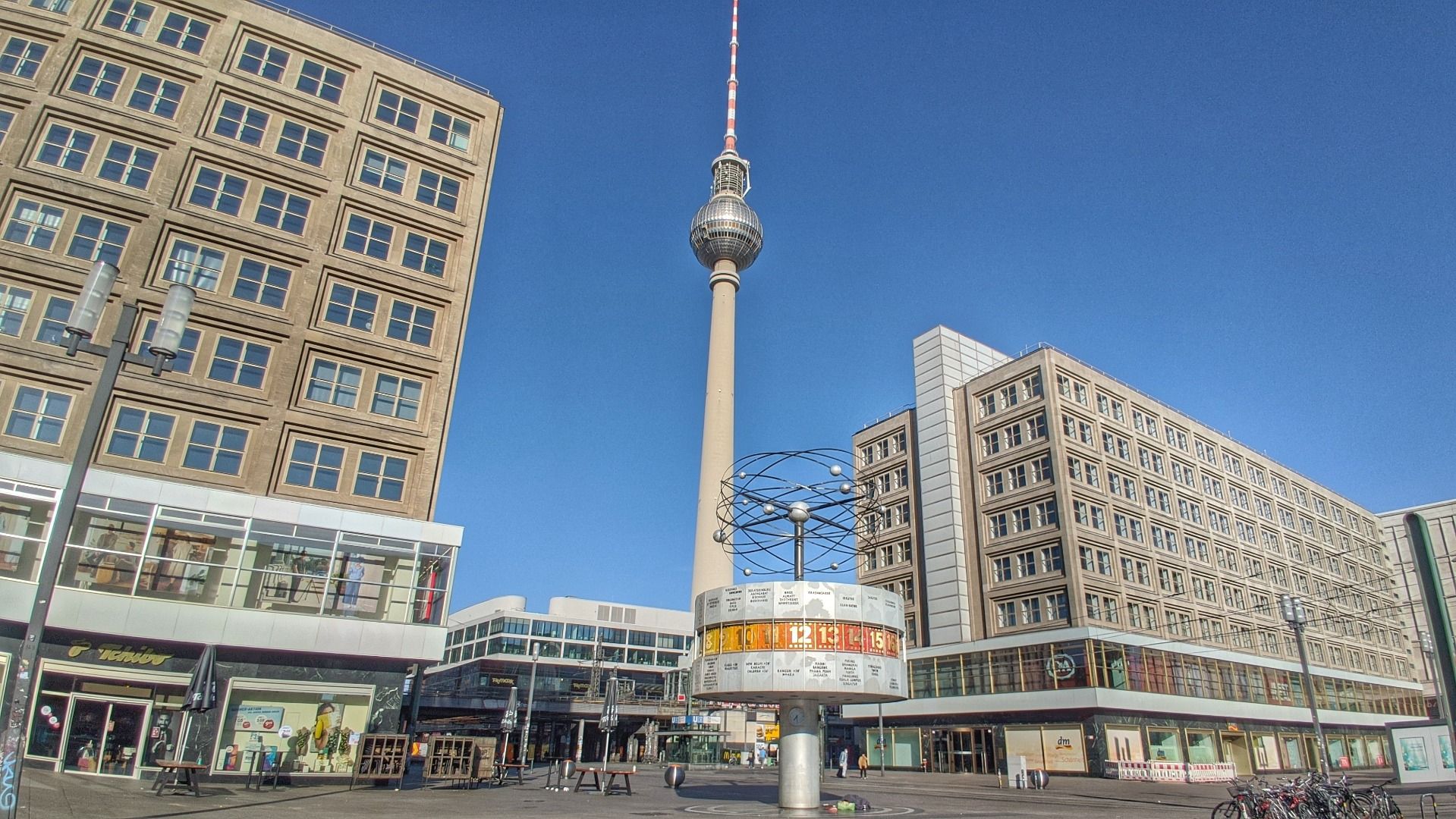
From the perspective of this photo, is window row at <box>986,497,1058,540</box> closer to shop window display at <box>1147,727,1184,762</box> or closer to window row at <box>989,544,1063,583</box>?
window row at <box>989,544,1063,583</box>

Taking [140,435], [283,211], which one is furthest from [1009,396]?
[140,435]

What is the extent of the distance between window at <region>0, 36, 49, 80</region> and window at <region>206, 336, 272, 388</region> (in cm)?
1374

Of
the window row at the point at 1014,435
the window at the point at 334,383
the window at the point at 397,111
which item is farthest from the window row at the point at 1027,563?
the window at the point at 397,111

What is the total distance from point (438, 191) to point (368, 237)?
14.5 ft

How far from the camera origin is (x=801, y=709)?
2372 centimetres

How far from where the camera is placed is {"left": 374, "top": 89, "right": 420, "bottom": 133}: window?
39.3 meters

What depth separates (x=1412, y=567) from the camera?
8456 centimetres

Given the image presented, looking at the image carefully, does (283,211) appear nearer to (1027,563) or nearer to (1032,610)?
(1027,563)

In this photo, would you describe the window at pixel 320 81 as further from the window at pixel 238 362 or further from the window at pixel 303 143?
the window at pixel 238 362

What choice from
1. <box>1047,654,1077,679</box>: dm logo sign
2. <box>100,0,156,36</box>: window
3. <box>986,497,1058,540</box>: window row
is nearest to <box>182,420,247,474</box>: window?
<box>100,0,156,36</box>: window

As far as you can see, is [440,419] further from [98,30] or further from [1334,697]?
[1334,697]

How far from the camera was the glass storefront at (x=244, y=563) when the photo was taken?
27.3m

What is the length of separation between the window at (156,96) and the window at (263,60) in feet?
9.95

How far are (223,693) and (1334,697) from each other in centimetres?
8545
